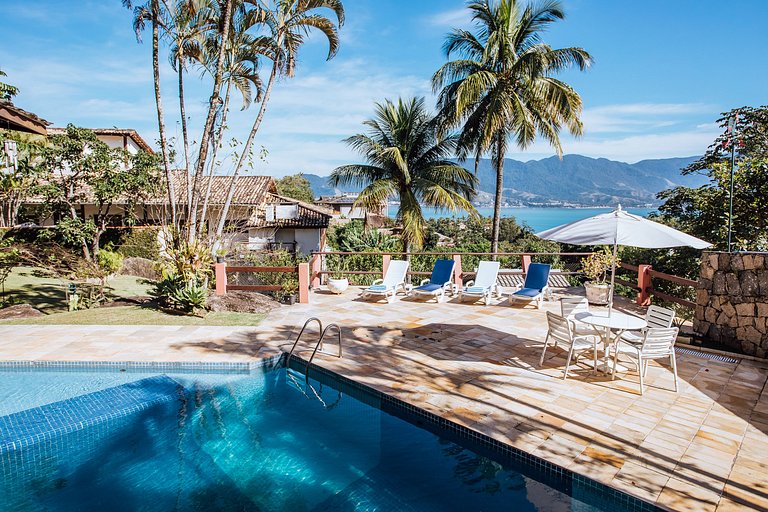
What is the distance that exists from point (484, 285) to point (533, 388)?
17.9 ft

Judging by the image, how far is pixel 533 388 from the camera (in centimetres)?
558

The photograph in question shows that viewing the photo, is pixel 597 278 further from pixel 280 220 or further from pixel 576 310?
pixel 280 220

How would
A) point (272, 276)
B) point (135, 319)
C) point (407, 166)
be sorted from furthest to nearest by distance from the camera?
point (407, 166), point (272, 276), point (135, 319)

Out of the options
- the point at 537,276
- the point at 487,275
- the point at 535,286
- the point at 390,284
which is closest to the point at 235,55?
the point at 390,284

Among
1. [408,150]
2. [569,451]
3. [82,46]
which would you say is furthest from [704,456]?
[82,46]

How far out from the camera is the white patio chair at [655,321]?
623 cm

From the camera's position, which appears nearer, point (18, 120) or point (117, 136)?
point (18, 120)

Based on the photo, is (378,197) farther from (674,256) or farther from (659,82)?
(659,82)

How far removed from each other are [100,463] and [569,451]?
473cm

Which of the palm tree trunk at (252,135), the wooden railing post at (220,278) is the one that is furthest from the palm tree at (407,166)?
the wooden railing post at (220,278)

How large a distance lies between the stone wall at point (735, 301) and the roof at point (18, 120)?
1229 centimetres

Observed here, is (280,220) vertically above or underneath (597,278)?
above

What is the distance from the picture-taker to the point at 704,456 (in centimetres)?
402

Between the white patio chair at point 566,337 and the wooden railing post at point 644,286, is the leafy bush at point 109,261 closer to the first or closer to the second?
the white patio chair at point 566,337
